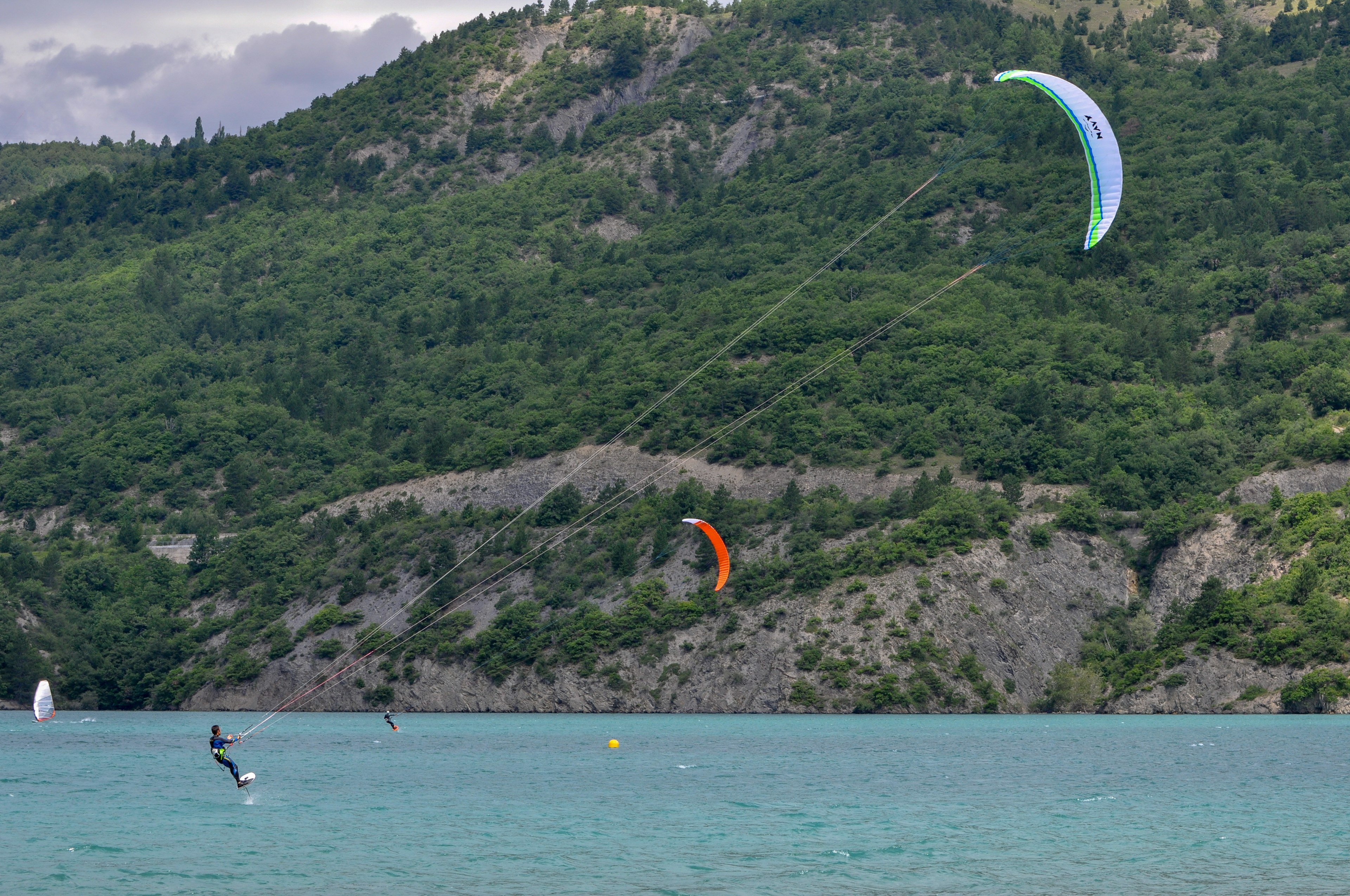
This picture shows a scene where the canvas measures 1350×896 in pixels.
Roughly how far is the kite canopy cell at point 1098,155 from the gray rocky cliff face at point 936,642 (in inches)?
A: 2072

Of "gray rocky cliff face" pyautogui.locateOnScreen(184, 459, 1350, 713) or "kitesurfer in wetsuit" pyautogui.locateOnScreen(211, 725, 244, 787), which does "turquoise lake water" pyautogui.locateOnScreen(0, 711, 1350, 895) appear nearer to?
"kitesurfer in wetsuit" pyautogui.locateOnScreen(211, 725, 244, 787)

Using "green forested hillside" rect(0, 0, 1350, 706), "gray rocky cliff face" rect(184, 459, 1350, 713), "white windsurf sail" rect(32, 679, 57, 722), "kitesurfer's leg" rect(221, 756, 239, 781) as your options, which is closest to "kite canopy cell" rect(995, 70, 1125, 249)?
"kitesurfer's leg" rect(221, 756, 239, 781)

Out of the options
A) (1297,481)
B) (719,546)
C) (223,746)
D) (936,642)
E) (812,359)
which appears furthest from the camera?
(812,359)

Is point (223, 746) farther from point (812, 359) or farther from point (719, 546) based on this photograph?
point (812, 359)

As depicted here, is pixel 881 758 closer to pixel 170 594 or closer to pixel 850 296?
pixel 170 594

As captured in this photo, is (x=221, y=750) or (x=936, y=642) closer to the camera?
(x=221, y=750)

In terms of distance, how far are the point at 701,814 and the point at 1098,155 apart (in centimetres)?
2366

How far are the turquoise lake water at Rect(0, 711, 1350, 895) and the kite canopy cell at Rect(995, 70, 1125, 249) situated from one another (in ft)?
60.0

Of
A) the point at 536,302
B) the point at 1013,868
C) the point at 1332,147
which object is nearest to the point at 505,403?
the point at 536,302

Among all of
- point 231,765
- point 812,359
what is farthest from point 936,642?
point 231,765

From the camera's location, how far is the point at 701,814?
1919 inches

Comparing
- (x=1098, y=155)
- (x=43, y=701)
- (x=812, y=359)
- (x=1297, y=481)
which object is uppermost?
(x=812, y=359)

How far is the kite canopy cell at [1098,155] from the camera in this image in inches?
1972

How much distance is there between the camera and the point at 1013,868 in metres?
37.8
